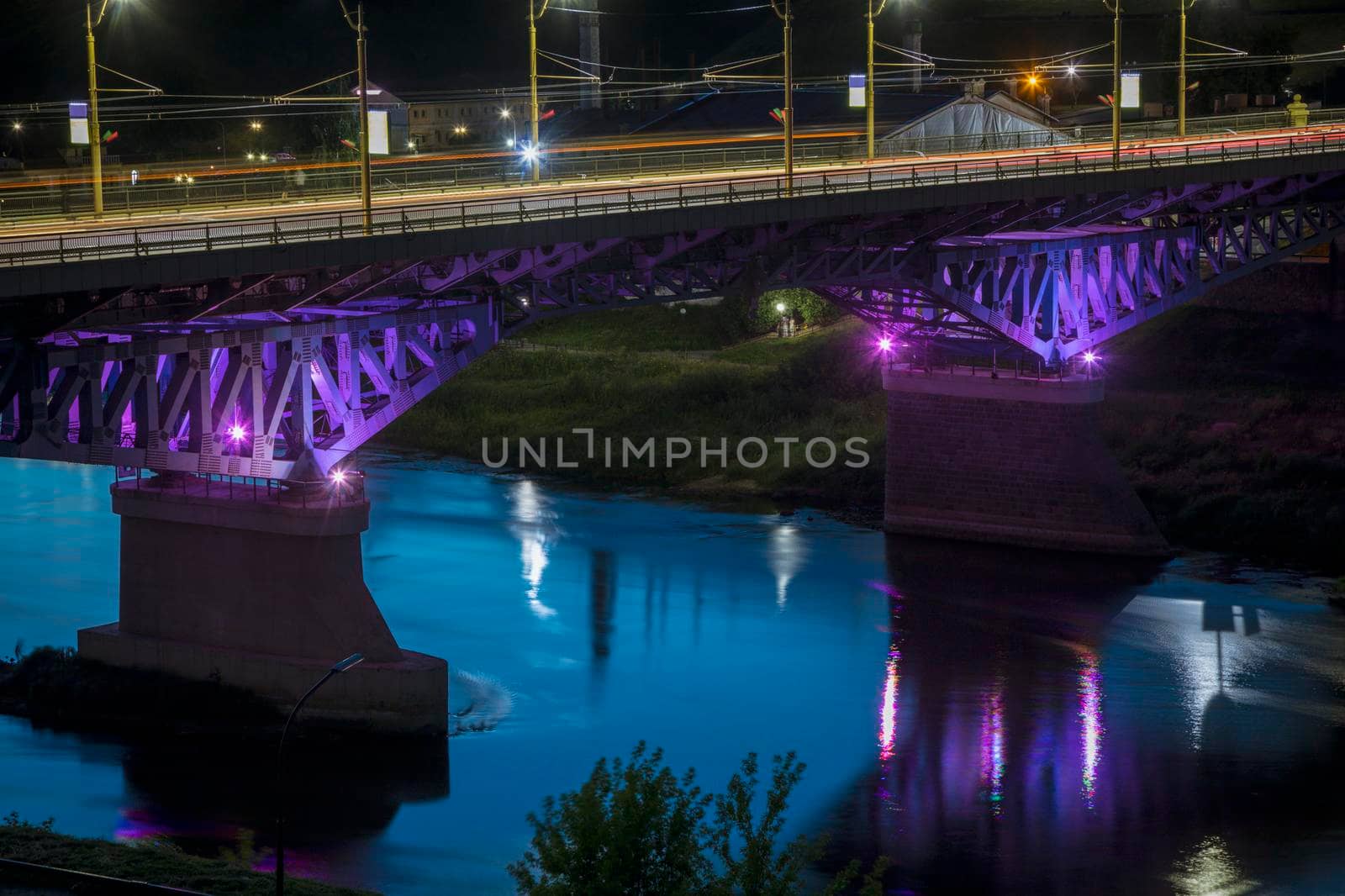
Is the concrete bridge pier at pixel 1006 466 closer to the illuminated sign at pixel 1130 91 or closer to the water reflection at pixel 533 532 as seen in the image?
the illuminated sign at pixel 1130 91

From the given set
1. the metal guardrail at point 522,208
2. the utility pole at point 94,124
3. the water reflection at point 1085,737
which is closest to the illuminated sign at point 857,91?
the metal guardrail at point 522,208

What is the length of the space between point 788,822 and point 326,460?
1073 cm

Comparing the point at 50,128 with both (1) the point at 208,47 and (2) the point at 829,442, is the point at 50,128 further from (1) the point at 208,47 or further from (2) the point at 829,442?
(1) the point at 208,47

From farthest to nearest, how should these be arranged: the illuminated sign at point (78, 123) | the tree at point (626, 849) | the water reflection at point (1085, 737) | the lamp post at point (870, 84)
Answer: the lamp post at point (870, 84) → the illuminated sign at point (78, 123) → the water reflection at point (1085, 737) → the tree at point (626, 849)

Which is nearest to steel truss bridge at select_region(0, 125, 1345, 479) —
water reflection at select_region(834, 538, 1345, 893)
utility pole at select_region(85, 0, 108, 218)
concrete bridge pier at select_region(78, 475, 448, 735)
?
concrete bridge pier at select_region(78, 475, 448, 735)

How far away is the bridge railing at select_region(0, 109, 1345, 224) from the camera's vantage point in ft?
126

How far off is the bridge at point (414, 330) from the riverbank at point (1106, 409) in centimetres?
418

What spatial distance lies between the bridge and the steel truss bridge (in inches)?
2.6

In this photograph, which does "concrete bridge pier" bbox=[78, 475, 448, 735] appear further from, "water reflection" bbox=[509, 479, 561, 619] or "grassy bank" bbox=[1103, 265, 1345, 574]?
"grassy bank" bbox=[1103, 265, 1345, 574]

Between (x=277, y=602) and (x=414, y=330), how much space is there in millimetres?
5888

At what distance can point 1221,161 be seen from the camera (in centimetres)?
5081

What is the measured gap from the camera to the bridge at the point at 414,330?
102ft

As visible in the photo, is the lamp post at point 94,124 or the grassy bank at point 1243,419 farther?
the grassy bank at point 1243,419

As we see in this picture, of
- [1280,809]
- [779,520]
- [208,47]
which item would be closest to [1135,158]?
[779,520]
